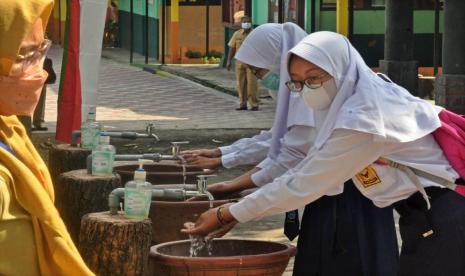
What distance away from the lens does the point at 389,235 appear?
522 centimetres

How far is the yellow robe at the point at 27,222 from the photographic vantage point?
3055 millimetres

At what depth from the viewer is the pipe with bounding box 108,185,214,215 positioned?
18.3 ft

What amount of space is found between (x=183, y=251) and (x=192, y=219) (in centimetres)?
89

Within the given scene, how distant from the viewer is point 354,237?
516cm

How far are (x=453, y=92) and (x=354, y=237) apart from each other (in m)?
12.3

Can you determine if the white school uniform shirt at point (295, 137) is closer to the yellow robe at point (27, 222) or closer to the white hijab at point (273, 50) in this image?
the white hijab at point (273, 50)

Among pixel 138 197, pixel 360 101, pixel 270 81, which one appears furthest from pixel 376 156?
pixel 270 81

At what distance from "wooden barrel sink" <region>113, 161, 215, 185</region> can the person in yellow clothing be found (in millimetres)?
3767

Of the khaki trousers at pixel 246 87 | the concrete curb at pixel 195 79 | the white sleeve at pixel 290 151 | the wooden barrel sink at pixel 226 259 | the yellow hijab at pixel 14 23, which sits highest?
the yellow hijab at pixel 14 23

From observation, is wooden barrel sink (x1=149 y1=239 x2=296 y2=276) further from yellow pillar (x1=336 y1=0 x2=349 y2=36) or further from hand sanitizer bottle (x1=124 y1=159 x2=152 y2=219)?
yellow pillar (x1=336 y1=0 x2=349 y2=36)

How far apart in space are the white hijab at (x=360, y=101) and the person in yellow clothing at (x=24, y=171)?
1.63m

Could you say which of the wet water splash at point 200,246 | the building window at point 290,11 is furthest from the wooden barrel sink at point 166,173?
the building window at point 290,11

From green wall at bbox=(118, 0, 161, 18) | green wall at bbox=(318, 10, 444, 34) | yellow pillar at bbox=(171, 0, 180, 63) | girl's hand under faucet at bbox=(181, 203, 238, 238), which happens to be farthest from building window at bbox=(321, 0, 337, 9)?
girl's hand under faucet at bbox=(181, 203, 238, 238)

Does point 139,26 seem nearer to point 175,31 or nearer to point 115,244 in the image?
point 175,31
